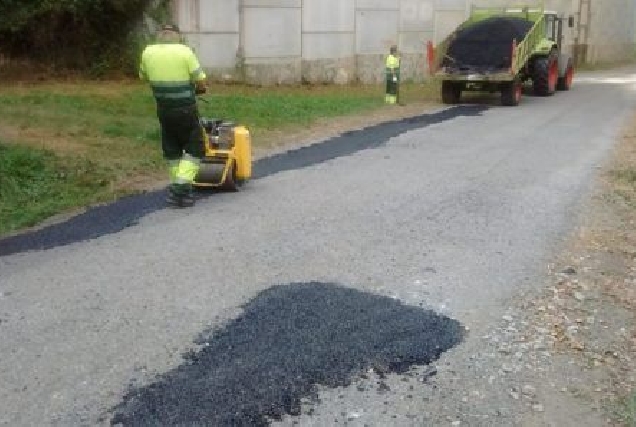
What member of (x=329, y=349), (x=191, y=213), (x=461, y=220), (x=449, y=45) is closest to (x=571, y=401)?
(x=329, y=349)

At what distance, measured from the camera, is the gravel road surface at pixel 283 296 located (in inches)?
150

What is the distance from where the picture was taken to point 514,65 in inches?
649

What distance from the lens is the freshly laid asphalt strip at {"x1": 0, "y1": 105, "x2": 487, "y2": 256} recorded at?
6.42 m

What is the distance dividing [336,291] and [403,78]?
739 inches

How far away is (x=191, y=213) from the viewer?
7258mm

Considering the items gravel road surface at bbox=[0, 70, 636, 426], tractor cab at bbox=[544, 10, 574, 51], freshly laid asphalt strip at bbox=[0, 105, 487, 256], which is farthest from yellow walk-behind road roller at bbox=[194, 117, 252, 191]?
tractor cab at bbox=[544, 10, 574, 51]

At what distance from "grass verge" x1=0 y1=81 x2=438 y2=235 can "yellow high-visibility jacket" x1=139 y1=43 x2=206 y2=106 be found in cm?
152

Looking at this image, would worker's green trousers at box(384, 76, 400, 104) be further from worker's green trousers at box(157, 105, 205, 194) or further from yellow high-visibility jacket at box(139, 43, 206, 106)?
yellow high-visibility jacket at box(139, 43, 206, 106)

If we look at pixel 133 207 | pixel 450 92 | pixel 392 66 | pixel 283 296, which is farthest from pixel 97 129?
pixel 450 92

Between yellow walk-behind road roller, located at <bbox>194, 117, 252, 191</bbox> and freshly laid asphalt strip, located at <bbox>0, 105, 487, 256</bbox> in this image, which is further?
yellow walk-behind road roller, located at <bbox>194, 117, 252, 191</bbox>

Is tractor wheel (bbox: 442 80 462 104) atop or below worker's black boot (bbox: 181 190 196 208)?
atop

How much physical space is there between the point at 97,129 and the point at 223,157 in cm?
456

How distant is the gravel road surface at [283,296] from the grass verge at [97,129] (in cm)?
102

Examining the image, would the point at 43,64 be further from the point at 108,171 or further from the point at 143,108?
the point at 108,171
